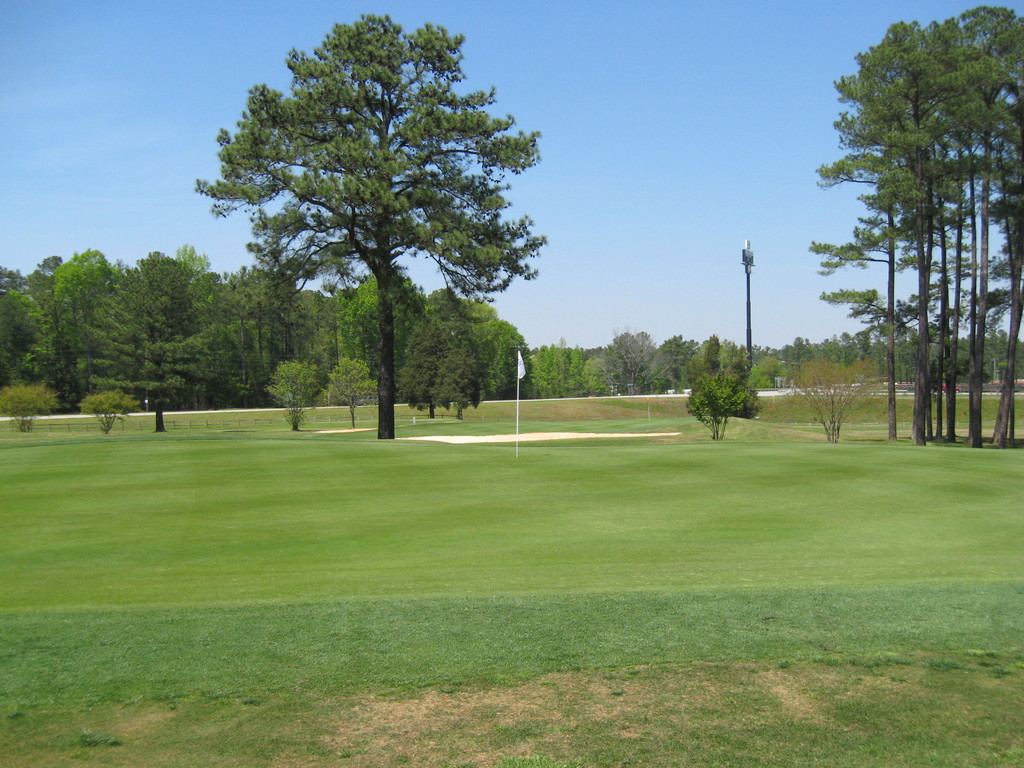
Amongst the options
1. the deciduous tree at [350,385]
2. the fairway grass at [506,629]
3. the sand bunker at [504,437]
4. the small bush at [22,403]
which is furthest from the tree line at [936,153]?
the small bush at [22,403]

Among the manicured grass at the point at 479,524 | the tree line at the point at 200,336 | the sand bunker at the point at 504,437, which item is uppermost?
the tree line at the point at 200,336

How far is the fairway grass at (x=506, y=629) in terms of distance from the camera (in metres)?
4.61

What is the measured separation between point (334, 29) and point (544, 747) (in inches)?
1208

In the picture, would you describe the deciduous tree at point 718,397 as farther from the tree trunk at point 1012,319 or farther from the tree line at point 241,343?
the tree trunk at point 1012,319

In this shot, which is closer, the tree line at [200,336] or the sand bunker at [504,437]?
the sand bunker at [504,437]

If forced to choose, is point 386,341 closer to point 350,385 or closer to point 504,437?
point 504,437

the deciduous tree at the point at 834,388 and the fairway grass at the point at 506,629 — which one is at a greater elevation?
the deciduous tree at the point at 834,388

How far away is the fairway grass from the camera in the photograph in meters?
4.61

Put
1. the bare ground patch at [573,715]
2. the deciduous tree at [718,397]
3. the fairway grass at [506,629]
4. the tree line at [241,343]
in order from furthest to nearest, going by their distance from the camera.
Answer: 1. the tree line at [241,343]
2. the deciduous tree at [718,397]
3. the fairway grass at [506,629]
4. the bare ground patch at [573,715]

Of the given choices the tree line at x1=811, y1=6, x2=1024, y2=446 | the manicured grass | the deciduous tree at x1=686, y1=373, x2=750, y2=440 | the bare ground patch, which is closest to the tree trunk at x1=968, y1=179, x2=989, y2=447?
the tree line at x1=811, y1=6, x2=1024, y2=446

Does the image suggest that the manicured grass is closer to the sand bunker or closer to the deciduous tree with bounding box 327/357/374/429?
the sand bunker

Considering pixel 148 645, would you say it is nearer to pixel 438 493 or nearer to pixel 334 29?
pixel 438 493

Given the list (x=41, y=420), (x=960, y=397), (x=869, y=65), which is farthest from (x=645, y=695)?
(x=960, y=397)

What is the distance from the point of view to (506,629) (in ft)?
21.4
